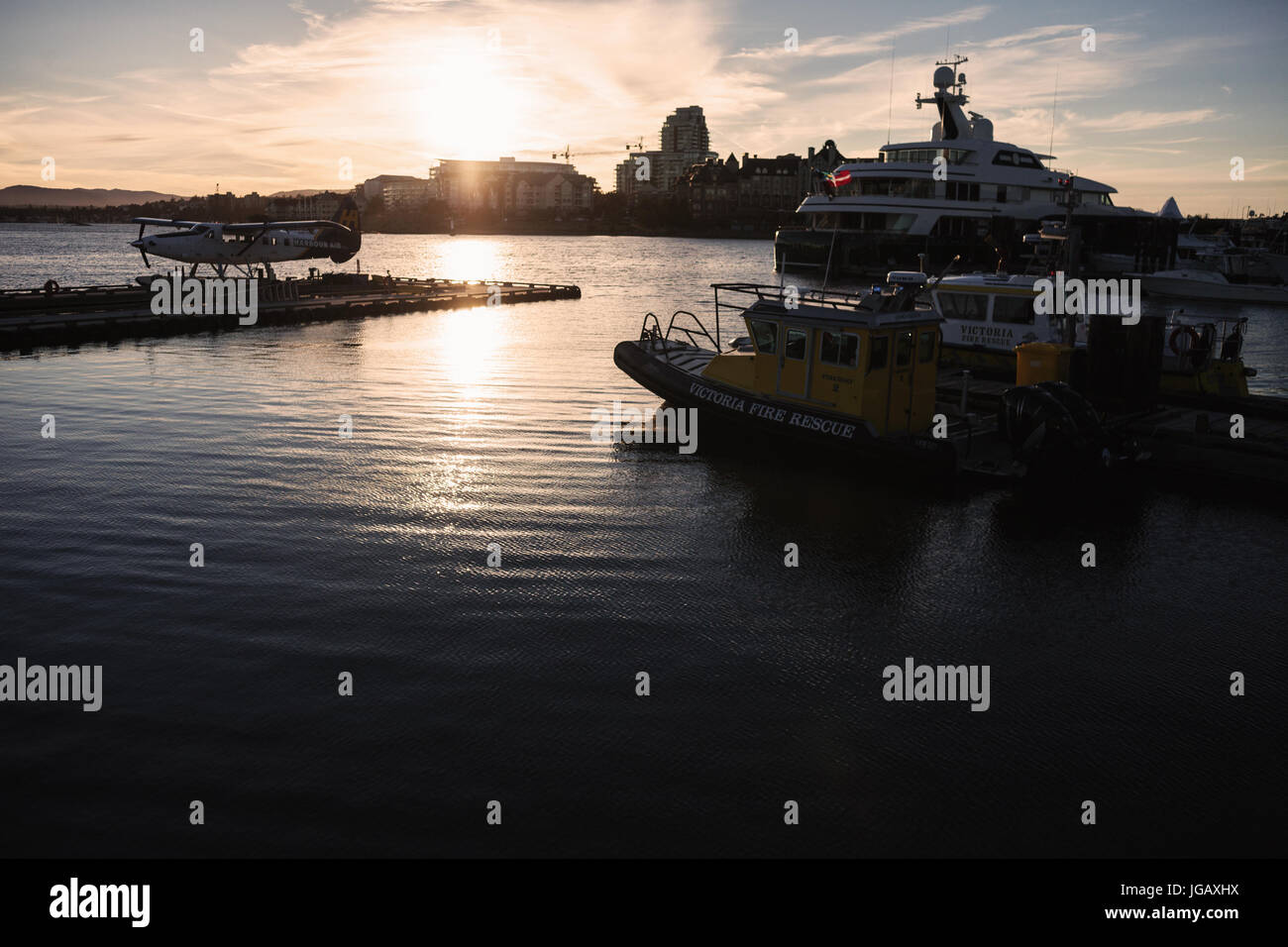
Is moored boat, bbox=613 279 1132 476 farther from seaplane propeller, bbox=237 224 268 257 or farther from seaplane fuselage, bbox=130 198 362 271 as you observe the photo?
seaplane propeller, bbox=237 224 268 257

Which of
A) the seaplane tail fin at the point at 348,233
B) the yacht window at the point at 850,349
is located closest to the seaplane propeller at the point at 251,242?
the seaplane tail fin at the point at 348,233

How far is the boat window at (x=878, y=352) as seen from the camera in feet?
54.9

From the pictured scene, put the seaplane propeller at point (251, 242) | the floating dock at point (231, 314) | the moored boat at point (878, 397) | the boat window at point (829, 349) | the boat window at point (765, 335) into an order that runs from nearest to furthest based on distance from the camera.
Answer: the moored boat at point (878, 397) < the boat window at point (829, 349) < the boat window at point (765, 335) < the floating dock at point (231, 314) < the seaplane propeller at point (251, 242)

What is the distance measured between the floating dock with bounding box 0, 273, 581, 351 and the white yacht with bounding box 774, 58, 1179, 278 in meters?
26.6

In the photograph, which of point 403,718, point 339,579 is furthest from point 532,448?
point 403,718

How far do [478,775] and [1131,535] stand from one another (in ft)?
37.2

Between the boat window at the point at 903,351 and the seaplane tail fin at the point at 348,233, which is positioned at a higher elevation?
the seaplane tail fin at the point at 348,233

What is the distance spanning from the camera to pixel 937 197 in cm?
7500

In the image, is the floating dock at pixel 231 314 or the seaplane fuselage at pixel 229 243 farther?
the seaplane fuselage at pixel 229 243

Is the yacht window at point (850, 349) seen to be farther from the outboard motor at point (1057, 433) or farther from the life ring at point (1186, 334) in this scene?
the life ring at point (1186, 334)

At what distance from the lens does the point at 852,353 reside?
55.6 feet

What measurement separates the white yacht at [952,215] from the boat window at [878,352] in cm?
5780

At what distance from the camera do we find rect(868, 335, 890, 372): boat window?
16.7 m
